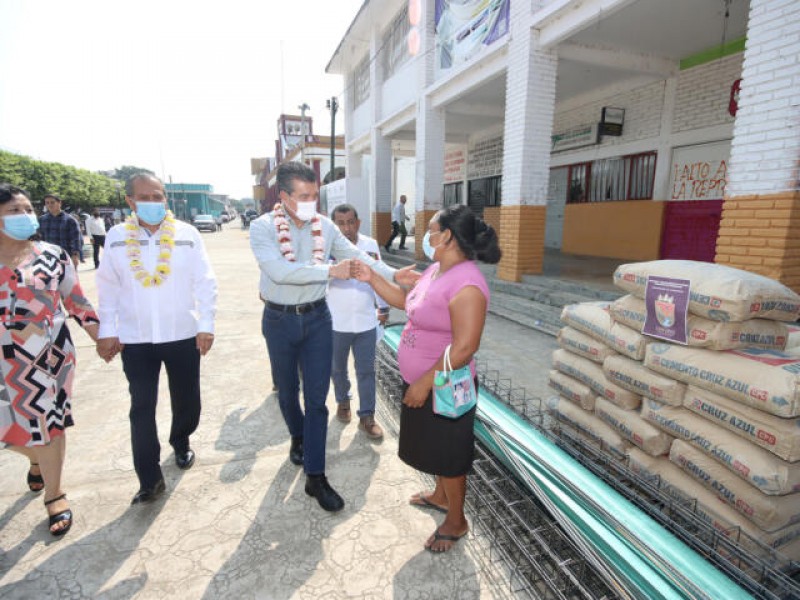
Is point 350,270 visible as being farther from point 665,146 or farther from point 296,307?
point 665,146

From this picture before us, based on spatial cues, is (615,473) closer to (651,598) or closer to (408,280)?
(651,598)

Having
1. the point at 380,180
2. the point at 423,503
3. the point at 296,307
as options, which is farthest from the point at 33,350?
the point at 380,180

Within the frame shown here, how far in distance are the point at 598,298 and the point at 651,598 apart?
202 inches

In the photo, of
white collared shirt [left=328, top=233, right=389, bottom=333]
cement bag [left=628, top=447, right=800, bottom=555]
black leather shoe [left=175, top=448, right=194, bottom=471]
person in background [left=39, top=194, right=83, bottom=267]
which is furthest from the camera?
person in background [left=39, top=194, right=83, bottom=267]

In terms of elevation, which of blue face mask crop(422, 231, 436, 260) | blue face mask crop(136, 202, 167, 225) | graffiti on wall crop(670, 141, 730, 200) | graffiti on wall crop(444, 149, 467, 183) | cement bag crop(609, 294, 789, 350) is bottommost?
cement bag crop(609, 294, 789, 350)

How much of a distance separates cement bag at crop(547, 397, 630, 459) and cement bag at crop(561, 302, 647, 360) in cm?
52

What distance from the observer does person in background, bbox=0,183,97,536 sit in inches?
90.8

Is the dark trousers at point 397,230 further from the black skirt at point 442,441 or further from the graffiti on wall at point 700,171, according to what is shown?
the black skirt at point 442,441

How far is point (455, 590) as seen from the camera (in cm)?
202

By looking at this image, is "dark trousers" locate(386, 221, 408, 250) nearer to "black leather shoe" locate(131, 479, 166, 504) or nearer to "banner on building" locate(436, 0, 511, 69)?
"banner on building" locate(436, 0, 511, 69)

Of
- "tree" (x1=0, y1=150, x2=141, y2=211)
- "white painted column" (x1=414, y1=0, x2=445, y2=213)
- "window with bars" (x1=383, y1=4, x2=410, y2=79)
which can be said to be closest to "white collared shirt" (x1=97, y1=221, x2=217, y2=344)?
"white painted column" (x1=414, y1=0, x2=445, y2=213)

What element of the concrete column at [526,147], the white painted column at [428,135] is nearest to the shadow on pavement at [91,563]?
the concrete column at [526,147]

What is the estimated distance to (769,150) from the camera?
3.97 meters

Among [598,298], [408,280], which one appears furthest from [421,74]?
[408,280]
